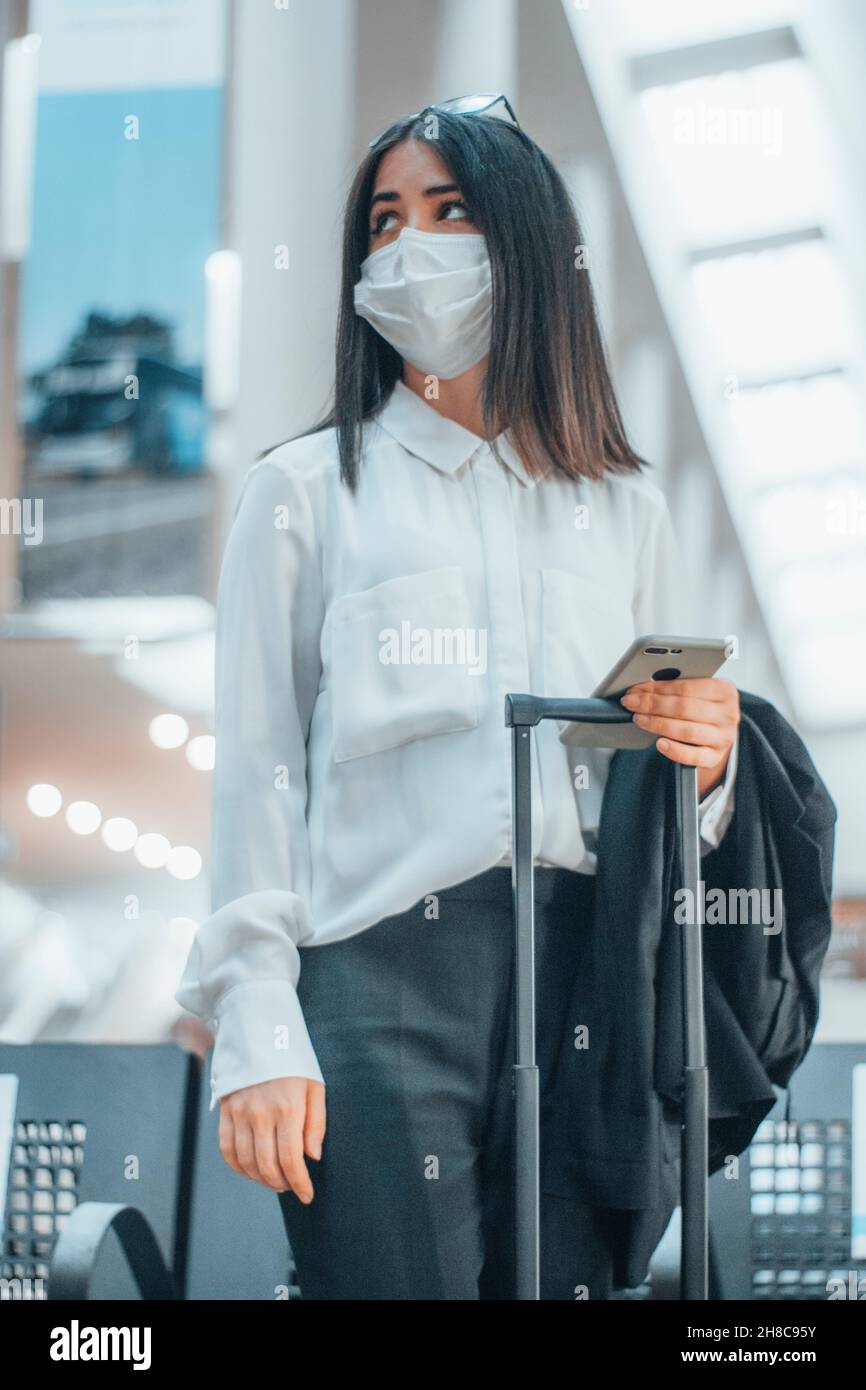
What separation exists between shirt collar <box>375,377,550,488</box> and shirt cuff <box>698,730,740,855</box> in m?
0.33

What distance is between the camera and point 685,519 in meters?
1.75

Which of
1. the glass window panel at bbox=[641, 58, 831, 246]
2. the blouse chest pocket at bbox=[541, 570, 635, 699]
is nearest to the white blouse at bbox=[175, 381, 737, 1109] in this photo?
the blouse chest pocket at bbox=[541, 570, 635, 699]

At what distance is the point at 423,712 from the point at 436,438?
28 centimetres

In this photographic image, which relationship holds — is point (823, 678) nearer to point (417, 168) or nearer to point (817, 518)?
point (817, 518)

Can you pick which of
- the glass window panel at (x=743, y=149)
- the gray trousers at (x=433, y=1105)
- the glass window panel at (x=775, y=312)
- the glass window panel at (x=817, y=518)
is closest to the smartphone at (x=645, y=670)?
the gray trousers at (x=433, y=1105)

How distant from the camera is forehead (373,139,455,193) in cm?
135

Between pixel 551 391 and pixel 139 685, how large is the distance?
792mm

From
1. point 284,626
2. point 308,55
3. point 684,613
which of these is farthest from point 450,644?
point 308,55

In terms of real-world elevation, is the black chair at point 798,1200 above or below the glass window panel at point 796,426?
below

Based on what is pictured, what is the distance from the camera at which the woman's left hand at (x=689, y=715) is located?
117 centimetres

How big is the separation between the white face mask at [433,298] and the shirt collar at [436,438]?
5cm

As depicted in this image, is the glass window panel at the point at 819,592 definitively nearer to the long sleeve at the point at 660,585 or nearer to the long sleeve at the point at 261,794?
the long sleeve at the point at 660,585

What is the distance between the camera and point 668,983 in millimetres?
1238
